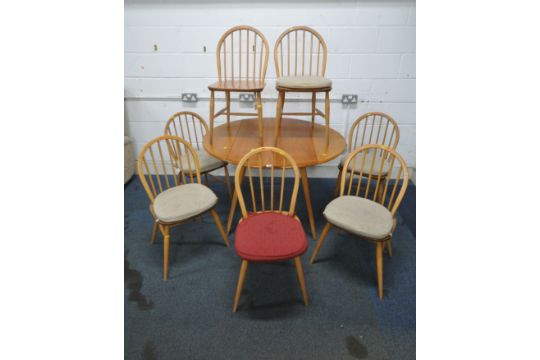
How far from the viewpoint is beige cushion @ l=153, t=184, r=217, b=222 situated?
1636mm

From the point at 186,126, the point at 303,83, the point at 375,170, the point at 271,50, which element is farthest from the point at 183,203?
the point at 271,50

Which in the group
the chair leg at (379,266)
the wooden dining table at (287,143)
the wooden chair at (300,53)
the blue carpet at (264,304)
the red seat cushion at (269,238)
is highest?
the wooden chair at (300,53)

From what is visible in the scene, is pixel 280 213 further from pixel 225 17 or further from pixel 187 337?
pixel 225 17

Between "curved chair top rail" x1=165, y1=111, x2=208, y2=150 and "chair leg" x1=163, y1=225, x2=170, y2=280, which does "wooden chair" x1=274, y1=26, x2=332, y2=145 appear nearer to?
"curved chair top rail" x1=165, y1=111, x2=208, y2=150

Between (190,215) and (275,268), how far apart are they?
0.67m

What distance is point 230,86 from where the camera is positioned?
190 centimetres

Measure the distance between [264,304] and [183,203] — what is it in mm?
780

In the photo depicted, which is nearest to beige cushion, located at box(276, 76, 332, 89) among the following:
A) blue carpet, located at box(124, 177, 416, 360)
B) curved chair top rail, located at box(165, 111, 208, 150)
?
curved chair top rail, located at box(165, 111, 208, 150)

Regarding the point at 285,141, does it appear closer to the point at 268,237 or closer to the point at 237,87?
the point at 237,87

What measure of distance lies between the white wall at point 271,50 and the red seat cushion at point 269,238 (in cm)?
146

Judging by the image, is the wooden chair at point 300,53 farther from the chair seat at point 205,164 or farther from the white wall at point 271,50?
the chair seat at point 205,164

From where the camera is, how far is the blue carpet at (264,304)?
4.60 feet

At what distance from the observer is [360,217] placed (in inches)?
62.4

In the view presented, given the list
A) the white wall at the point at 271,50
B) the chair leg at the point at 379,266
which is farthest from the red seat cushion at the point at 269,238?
the white wall at the point at 271,50
